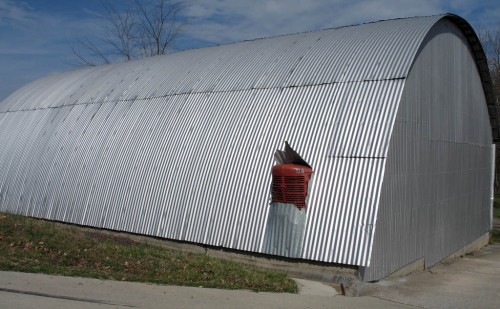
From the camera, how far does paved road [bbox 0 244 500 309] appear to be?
952cm

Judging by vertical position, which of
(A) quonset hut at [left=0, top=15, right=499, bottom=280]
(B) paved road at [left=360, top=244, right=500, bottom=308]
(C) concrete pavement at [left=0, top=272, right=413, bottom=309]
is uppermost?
(A) quonset hut at [left=0, top=15, right=499, bottom=280]

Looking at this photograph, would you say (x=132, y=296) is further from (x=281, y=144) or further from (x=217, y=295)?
(x=281, y=144)

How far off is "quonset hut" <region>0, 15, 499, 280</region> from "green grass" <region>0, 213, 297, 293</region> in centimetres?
145

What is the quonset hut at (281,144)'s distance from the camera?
13914 millimetres

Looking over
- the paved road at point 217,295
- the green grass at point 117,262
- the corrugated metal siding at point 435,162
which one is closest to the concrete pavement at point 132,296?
the paved road at point 217,295

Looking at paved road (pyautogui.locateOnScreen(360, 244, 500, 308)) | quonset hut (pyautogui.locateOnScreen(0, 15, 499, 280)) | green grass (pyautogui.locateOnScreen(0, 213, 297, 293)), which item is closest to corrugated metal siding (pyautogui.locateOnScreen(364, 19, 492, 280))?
quonset hut (pyautogui.locateOnScreen(0, 15, 499, 280))

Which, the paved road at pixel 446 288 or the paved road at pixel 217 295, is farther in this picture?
the paved road at pixel 446 288

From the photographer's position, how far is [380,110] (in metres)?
14.3

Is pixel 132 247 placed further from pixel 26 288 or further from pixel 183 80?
pixel 183 80

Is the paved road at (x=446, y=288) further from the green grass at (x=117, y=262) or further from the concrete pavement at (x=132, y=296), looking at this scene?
the green grass at (x=117, y=262)

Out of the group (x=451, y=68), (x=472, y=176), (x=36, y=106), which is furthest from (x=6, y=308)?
(x=472, y=176)

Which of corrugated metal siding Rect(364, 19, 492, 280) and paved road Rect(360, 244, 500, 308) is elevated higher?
corrugated metal siding Rect(364, 19, 492, 280)

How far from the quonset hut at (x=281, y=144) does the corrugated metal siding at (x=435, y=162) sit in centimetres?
7

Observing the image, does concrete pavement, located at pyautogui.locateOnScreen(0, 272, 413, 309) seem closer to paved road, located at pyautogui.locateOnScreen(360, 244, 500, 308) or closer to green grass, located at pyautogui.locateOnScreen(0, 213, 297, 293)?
green grass, located at pyautogui.locateOnScreen(0, 213, 297, 293)
